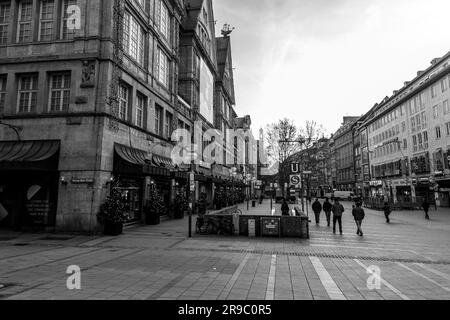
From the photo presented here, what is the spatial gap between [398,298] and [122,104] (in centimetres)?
1828

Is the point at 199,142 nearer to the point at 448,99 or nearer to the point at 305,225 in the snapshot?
the point at 305,225

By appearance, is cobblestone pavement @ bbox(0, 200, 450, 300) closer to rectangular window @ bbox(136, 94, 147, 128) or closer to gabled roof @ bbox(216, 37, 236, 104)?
rectangular window @ bbox(136, 94, 147, 128)

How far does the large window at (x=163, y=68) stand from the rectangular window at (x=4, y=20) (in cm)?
1015

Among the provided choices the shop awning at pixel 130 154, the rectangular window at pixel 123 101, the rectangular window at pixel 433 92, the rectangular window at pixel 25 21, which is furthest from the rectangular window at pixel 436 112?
the rectangular window at pixel 25 21

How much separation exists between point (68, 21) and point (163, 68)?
9.01 metres

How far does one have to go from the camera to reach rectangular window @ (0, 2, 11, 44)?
63.6 feet

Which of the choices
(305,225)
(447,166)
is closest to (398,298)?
(305,225)

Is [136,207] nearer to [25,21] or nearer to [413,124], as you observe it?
[25,21]

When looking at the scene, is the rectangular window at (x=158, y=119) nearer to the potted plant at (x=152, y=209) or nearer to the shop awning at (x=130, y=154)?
the shop awning at (x=130, y=154)

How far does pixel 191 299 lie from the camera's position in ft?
20.7

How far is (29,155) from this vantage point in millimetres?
16719

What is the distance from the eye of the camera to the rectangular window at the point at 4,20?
19391 millimetres

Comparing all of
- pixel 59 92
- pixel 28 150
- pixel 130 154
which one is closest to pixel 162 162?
pixel 130 154

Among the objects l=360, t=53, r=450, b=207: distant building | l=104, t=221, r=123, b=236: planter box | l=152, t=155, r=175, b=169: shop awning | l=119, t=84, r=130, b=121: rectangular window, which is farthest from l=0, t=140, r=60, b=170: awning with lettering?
l=360, t=53, r=450, b=207: distant building
